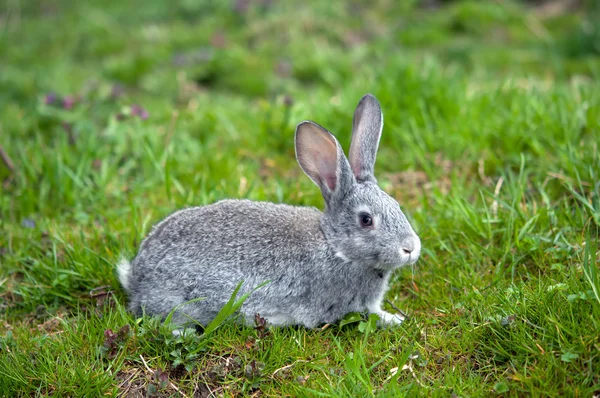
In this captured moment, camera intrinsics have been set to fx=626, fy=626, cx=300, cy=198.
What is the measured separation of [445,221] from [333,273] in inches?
49.2

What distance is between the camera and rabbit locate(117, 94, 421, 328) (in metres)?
4.50

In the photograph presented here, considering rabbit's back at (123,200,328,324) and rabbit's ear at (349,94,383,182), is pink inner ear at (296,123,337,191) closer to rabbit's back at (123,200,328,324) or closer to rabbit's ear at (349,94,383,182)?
rabbit's ear at (349,94,383,182)

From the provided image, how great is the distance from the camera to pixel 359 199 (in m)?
4.73

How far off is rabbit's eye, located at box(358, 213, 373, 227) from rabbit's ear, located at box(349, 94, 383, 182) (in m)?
0.40

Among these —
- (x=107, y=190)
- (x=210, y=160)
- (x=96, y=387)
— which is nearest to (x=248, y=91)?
(x=210, y=160)

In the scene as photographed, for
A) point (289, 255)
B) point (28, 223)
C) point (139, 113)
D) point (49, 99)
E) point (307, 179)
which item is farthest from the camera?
point (49, 99)

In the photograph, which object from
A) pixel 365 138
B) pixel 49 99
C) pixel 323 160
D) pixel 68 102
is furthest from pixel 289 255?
pixel 49 99

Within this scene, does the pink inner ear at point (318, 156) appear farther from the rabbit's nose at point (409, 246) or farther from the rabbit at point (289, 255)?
the rabbit's nose at point (409, 246)

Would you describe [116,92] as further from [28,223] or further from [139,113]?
[28,223]

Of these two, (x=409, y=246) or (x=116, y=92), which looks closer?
(x=409, y=246)

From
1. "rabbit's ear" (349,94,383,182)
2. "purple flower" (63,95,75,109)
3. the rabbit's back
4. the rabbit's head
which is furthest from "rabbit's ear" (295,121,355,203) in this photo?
"purple flower" (63,95,75,109)

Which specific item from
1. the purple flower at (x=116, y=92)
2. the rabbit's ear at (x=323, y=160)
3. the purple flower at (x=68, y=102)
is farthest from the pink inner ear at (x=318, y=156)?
the purple flower at (x=116, y=92)

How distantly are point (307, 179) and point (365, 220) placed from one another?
73.2 inches

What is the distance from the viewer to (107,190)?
6.19 metres
